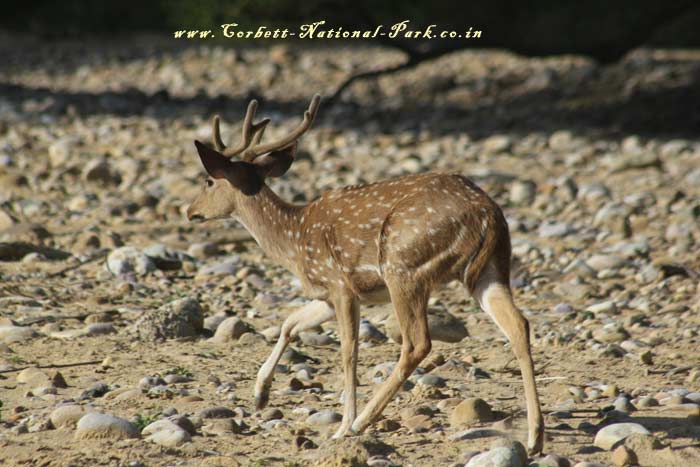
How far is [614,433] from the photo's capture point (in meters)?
5.88

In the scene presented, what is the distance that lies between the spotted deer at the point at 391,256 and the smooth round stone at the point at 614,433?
0.30 m

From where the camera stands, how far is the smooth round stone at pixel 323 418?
6423 millimetres

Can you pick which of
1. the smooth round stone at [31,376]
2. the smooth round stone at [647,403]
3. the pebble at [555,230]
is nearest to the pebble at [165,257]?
the smooth round stone at [31,376]

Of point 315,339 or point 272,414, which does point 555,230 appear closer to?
point 315,339

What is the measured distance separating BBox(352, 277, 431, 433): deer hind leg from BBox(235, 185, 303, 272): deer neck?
1092 mm

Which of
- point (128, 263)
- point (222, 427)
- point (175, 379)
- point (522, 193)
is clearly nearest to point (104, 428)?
point (222, 427)

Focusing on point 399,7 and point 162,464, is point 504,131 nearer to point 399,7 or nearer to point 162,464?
point 399,7

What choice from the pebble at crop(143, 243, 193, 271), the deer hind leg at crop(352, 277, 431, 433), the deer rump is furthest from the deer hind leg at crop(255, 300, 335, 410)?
the pebble at crop(143, 243, 193, 271)

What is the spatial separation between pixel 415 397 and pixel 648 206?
223 inches

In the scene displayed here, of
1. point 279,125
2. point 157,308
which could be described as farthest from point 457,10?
point 157,308

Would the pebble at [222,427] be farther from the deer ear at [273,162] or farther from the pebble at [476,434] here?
the deer ear at [273,162]

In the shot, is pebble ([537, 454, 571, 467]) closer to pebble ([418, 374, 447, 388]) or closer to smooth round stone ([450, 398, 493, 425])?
smooth round stone ([450, 398, 493, 425])

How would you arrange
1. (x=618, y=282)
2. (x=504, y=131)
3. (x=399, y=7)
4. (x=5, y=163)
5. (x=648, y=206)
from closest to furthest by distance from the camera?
(x=618, y=282) < (x=648, y=206) < (x=5, y=163) < (x=504, y=131) < (x=399, y=7)

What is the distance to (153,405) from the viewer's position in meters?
6.51
